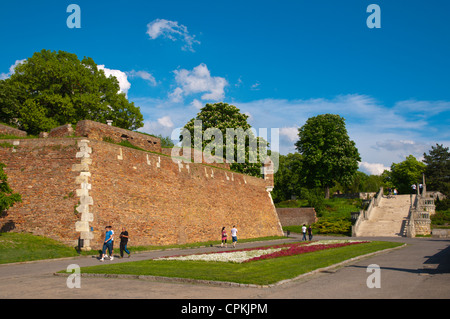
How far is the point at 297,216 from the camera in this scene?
54.7 meters

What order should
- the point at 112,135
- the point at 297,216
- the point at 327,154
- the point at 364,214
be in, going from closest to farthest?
the point at 112,135
the point at 364,214
the point at 297,216
the point at 327,154

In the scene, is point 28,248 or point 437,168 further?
point 437,168

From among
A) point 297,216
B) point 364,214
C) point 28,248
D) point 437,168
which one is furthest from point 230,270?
point 437,168

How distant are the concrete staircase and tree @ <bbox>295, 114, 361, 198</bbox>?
26.9 ft

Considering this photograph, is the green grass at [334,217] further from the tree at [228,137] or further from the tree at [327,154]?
the tree at [228,137]

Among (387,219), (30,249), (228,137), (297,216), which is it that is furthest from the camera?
(228,137)

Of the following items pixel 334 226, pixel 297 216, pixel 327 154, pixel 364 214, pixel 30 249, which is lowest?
pixel 334 226

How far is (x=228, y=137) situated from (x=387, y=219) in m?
24.3

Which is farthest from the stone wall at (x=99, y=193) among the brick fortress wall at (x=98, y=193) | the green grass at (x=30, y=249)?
the green grass at (x=30, y=249)

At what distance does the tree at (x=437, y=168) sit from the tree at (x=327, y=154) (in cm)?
2328

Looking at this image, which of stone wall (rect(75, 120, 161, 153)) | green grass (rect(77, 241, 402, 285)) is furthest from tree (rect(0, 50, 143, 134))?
green grass (rect(77, 241, 402, 285))

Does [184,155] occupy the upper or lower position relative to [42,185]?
upper

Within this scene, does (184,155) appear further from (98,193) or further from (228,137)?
(228,137)

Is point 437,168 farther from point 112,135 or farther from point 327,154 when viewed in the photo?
point 112,135
